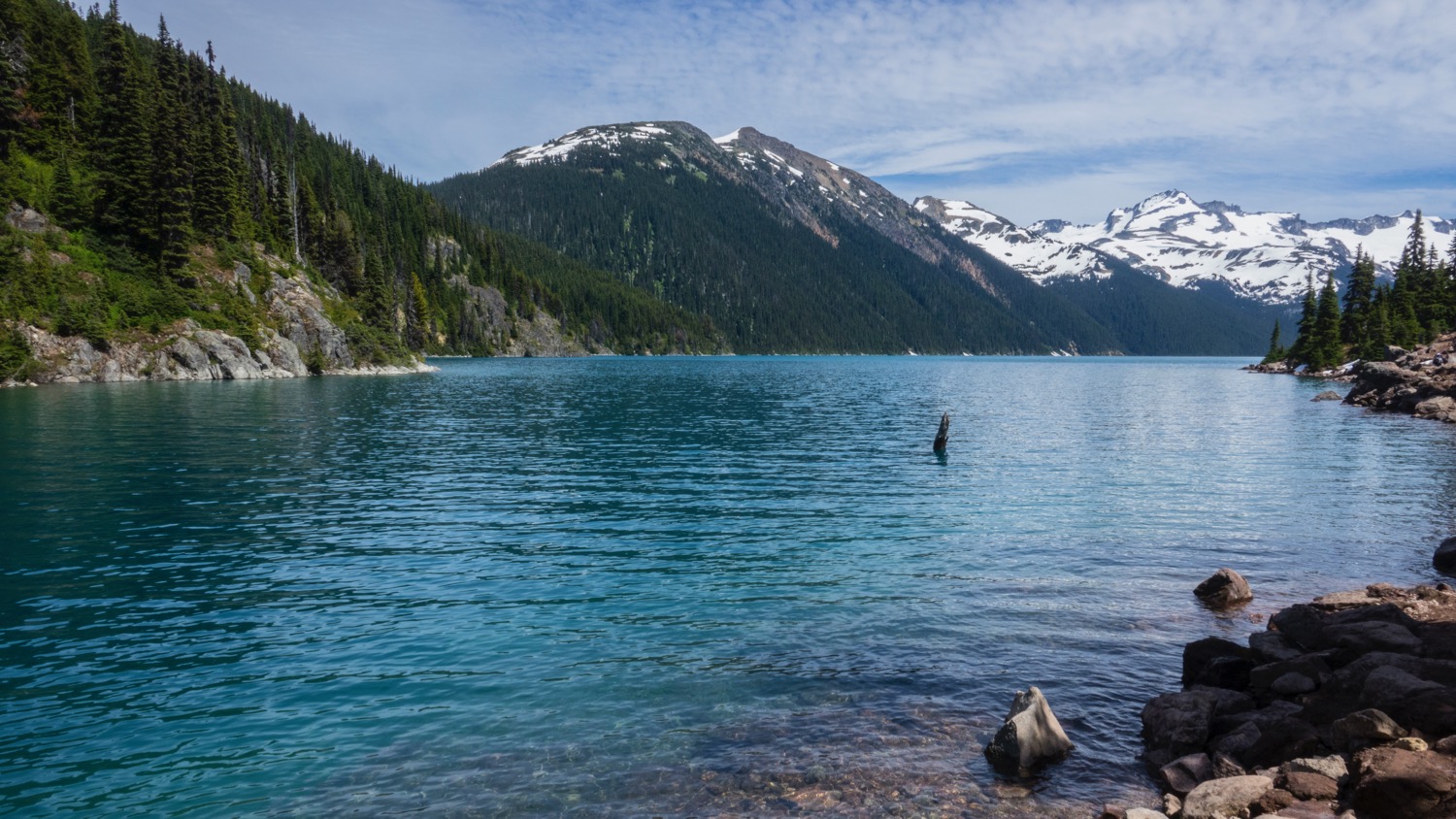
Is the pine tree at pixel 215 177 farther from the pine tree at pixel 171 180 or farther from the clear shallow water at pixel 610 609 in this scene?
the clear shallow water at pixel 610 609

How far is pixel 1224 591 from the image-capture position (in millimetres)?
20172

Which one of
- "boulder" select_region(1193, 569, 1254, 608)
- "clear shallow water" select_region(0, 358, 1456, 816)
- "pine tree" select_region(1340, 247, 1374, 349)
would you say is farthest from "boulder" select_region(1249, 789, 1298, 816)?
"pine tree" select_region(1340, 247, 1374, 349)

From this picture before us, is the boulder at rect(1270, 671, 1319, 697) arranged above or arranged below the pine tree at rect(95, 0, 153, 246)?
below

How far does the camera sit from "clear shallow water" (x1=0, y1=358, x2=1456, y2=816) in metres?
11.8

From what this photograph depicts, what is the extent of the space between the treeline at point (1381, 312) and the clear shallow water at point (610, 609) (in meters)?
99.3

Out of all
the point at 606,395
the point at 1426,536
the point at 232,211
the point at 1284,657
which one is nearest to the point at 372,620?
the point at 1284,657

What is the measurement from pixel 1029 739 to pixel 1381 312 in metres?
152

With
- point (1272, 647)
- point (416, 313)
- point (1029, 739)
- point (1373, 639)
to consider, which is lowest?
point (1029, 739)

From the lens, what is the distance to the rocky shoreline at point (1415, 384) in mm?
69812

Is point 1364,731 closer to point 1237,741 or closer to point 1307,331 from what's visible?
point 1237,741

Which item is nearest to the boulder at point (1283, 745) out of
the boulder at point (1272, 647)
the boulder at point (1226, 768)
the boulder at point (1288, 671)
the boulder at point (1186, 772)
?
the boulder at point (1226, 768)

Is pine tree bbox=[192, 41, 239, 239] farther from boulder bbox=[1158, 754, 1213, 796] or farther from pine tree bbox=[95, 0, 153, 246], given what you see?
boulder bbox=[1158, 754, 1213, 796]

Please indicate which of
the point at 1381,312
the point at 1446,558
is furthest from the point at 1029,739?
the point at 1381,312

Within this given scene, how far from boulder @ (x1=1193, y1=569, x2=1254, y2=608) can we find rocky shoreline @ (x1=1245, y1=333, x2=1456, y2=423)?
65394mm
